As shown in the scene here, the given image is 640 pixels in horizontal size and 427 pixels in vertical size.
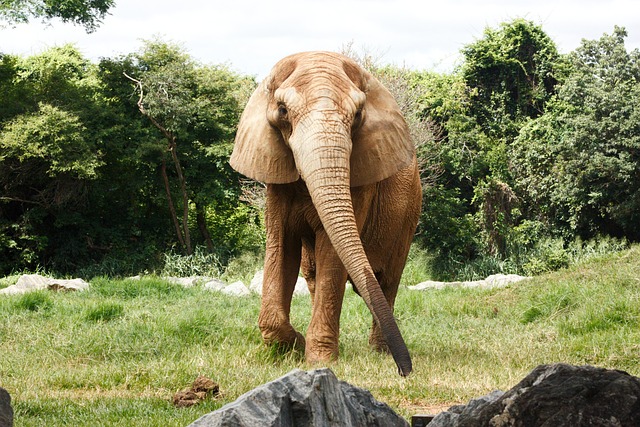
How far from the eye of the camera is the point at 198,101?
2386 centimetres

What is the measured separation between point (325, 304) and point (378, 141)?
143 centimetres

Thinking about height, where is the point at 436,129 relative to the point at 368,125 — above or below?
above

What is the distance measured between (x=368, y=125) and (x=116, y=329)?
367 centimetres

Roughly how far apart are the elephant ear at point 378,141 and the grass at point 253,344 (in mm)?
1615

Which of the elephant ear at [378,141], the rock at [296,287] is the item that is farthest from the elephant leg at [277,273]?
the rock at [296,287]

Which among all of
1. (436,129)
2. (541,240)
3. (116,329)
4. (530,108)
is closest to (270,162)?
(116,329)

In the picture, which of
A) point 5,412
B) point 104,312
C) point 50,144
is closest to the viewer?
point 5,412

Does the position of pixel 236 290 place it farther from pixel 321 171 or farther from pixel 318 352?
Result: pixel 321 171

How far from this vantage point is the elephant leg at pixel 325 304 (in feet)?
22.9

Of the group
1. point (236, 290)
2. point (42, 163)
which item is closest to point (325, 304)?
point (236, 290)

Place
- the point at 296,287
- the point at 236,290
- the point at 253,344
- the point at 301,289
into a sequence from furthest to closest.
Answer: the point at 296,287, the point at 301,289, the point at 236,290, the point at 253,344

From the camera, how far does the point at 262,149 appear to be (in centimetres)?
701

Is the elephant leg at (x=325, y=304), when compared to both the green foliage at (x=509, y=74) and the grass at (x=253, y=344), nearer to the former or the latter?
the grass at (x=253, y=344)

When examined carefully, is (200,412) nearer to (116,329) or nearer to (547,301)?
(116,329)
